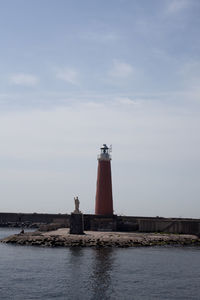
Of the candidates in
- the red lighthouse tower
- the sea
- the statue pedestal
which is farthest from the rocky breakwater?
the red lighthouse tower

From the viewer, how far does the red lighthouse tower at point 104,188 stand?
61.4 meters

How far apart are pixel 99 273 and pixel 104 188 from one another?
28.4 meters

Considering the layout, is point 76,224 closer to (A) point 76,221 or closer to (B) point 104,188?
(A) point 76,221

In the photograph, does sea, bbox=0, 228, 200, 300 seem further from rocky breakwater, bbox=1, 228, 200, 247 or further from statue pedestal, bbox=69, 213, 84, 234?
statue pedestal, bbox=69, 213, 84, 234

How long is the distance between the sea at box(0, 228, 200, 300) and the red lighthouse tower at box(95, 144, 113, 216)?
15.4 meters

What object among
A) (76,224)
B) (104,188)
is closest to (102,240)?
(76,224)

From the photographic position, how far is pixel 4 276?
107ft

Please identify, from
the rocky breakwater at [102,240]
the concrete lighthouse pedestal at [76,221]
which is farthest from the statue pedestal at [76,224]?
the rocky breakwater at [102,240]

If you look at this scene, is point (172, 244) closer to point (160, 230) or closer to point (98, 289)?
point (160, 230)

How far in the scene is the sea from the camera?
27.5m

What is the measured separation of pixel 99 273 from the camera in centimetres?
3322

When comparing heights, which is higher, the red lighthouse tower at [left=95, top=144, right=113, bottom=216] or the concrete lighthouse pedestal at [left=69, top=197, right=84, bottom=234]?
the red lighthouse tower at [left=95, top=144, right=113, bottom=216]

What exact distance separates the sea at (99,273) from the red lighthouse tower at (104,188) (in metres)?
15.4

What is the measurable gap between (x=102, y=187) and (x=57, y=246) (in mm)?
13575
